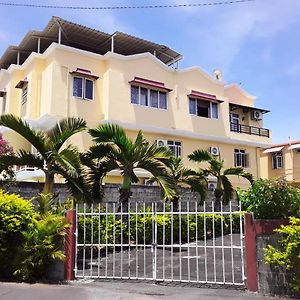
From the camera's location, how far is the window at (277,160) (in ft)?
108

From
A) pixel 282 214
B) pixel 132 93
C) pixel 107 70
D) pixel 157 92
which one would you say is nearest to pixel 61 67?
pixel 107 70

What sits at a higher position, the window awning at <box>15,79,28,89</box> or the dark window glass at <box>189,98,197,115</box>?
the window awning at <box>15,79,28,89</box>

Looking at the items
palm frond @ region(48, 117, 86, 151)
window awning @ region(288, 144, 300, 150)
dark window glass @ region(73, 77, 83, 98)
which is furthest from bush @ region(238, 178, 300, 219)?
window awning @ region(288, 144, 300, 150)

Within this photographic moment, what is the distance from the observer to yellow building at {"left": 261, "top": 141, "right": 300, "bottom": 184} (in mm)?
31594

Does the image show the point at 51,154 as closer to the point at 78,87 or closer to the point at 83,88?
the point at 78,87

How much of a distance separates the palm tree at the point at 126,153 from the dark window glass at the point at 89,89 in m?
9.99

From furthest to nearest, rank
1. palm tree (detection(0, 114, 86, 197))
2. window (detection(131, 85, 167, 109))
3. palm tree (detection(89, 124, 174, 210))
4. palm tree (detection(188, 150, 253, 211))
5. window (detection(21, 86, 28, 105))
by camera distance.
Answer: window (detection(131, 85, 167, 109))
window (detection(21, 86, 28, 105))
palm tree (detection(188, 150, 253, 211))
palm tree (detection(89, 124, 174, 210))
palm tree (detection(0, 114, 86, 197))

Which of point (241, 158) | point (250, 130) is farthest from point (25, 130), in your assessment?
point (250, 130)

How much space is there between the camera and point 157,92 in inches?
950

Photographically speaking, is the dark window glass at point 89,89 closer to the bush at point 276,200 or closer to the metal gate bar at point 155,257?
the metal gate bar at point 155,257

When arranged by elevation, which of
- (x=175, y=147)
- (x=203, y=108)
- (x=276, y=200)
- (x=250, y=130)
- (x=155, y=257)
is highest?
(x=203, y=108)

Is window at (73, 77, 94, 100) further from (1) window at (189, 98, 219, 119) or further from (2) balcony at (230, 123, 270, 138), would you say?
(2) balcony at (230, 123, 270, 138)

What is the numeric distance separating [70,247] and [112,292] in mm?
1696

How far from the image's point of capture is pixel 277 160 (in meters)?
33.1
